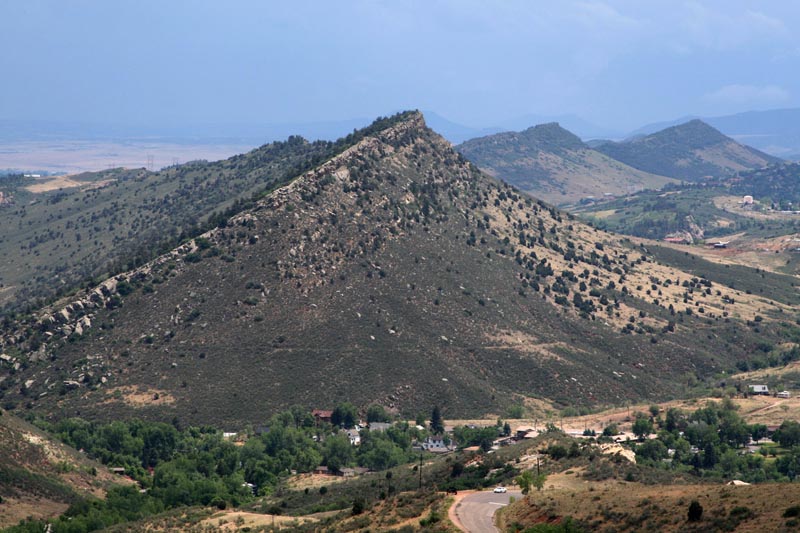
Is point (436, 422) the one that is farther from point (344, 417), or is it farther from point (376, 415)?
point (344, 417)

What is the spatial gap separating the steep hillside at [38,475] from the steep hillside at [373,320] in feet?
57.3

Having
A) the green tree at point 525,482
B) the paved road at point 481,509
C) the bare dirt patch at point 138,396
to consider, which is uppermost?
the green tree at point 525,482

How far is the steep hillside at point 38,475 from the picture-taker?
275 feet

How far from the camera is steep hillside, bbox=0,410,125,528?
275ft

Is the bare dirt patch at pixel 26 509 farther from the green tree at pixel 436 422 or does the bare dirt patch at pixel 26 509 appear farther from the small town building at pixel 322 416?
the green tree at pixel 436 422

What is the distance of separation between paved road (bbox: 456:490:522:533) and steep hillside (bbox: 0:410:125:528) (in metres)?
30.7

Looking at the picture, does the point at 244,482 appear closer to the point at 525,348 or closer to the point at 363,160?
the point at 525,348

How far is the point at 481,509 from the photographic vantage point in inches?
2638

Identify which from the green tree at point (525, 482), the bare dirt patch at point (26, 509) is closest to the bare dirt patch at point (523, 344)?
the bare dirt patch at point (26, 509)

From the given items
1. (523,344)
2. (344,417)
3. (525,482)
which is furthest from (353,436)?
(525,482)

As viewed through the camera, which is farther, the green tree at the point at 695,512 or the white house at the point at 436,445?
the white house at the point at 436,445

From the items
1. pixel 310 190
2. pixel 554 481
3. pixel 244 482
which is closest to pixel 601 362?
pixel 310 190

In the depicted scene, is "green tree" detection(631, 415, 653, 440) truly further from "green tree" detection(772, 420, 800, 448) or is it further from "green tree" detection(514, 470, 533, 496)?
"green tree" detection(514, 470, 533, 496)

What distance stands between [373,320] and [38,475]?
48981mm
